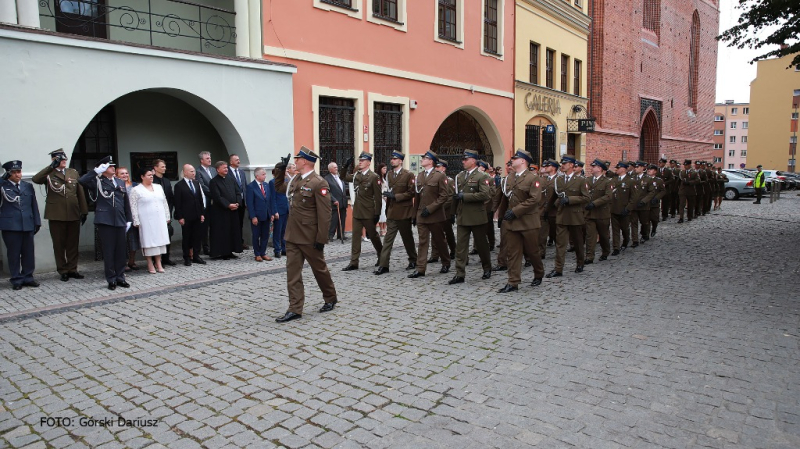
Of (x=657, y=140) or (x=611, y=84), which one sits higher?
(x=611, y=84)

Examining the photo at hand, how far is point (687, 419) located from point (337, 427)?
245cm

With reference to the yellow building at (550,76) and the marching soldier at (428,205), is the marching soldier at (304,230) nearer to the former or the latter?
the marching soldier at (428,205)

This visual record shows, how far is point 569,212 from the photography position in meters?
9.75

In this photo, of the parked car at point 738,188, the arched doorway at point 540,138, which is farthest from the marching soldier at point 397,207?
the parked car at point 738,188

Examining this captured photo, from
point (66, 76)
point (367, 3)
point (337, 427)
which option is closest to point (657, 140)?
point (367, 3)

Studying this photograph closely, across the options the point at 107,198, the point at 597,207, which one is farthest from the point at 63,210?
the point at 597,207

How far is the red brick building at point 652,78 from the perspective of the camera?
2875cm

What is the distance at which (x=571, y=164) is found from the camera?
10211mm

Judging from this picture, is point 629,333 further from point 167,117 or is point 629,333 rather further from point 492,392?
point 167,117

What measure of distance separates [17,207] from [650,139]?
1355 inches

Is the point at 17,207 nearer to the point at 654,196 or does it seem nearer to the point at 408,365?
the point at 408,365

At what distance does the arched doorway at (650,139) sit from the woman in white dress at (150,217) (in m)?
31.1

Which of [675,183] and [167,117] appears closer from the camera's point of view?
[167,117]

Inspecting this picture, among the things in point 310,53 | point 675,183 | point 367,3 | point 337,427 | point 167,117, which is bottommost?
A: point 337,427
